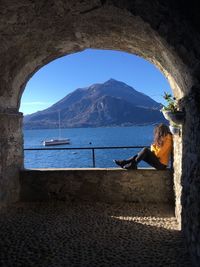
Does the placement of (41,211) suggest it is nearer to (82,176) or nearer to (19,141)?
(82,176)

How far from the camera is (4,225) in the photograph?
6.10m

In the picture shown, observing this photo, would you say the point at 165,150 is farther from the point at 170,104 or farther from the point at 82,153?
the point at 82,153

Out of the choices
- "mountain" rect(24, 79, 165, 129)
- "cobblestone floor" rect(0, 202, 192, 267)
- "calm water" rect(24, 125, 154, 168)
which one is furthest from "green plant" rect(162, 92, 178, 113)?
"mountain" rect(24, 79, 165, 129)

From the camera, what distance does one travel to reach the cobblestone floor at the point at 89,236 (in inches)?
181

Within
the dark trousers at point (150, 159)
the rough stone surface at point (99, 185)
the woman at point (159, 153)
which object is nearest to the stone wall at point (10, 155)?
the rough stone surface at point (99, 185)

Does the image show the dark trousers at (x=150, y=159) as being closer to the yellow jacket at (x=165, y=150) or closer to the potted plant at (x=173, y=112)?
the yellow jacket at (x=165, y=150)

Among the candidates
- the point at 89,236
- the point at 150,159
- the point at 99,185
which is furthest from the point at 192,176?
the point at 99,185

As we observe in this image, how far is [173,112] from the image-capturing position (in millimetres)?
5500

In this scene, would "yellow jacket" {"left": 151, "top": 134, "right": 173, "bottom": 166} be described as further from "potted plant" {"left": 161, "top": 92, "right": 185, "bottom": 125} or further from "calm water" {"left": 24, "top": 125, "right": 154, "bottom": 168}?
"calm water" {"left": 24, "top": 125, "right": 154, "bottom": 168}

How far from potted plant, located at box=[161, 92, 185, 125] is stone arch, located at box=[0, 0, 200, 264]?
0.28 metres

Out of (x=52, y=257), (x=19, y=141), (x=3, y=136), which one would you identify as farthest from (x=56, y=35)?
(x=52, y=257)

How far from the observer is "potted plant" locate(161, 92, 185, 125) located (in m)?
5.41

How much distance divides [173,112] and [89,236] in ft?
7.76

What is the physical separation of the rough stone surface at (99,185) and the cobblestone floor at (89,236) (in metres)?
0.29
